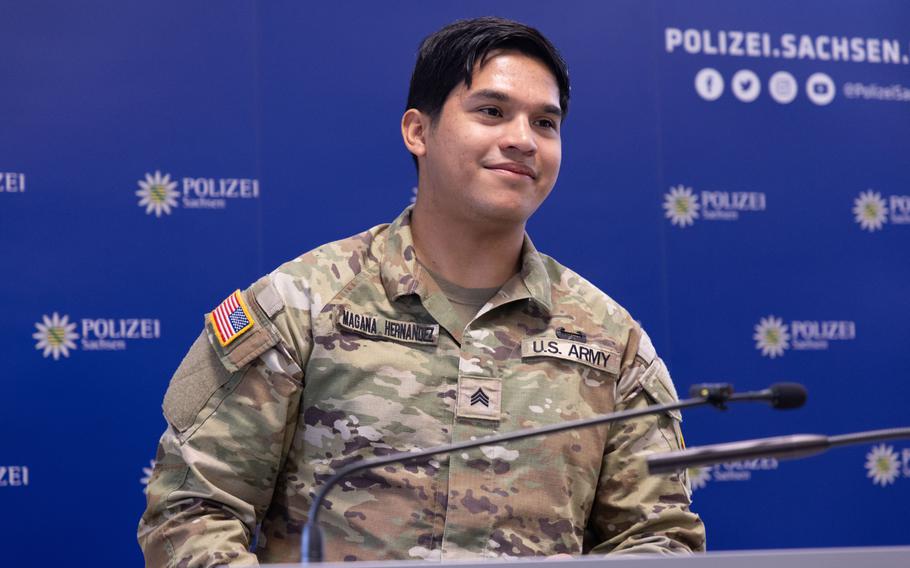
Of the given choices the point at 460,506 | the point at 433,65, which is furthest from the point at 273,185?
the point at 460,506

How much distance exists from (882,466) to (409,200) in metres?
1.57

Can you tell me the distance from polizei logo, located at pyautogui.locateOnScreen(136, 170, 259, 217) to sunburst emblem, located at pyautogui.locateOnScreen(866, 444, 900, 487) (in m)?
1.90

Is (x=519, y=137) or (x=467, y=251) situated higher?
(x=519, y=137)

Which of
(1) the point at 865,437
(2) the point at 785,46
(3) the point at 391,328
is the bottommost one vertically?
(1) the point at 865,437

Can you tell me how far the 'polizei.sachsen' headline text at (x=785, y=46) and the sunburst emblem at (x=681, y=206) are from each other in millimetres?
410

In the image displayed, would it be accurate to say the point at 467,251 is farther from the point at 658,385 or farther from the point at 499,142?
the point at 658,385

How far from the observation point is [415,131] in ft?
6.68

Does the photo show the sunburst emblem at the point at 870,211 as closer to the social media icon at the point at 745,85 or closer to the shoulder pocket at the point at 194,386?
the social media icon at the point at 745,85

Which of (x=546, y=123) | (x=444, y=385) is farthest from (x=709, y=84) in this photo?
(x=444, y=385)

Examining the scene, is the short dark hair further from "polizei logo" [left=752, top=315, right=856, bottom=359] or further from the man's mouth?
"polizei logo" [left=752, top=315, right=856, bottom=359]

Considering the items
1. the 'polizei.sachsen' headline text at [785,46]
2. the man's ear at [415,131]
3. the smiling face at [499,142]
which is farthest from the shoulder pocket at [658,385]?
the 'polizei.sachsen' headline text at [785,46]

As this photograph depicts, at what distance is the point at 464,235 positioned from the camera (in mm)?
1931

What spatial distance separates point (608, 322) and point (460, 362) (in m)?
0.30

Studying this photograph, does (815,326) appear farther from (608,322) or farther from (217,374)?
(217,374)
